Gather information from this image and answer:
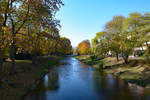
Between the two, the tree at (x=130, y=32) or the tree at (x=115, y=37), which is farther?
the tree at (x=115, y=37)

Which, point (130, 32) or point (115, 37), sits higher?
point (130, 32)

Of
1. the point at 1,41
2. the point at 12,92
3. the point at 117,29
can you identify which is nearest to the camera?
the point at 1,41

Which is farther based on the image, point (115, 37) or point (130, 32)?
point (115, 37)

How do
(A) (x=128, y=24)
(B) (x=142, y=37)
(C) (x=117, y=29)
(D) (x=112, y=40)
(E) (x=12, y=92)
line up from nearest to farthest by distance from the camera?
1. (E) (x=12, y=92)
2. (B) (x=142, y=37)
3. (A) (x=128, y=24)
4. (D) (x=112, y=40)
5. (C) (x=117, y=29)

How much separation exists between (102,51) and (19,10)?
20.6 meters

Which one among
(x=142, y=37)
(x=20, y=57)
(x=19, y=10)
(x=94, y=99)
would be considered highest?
(x=19, y=10)

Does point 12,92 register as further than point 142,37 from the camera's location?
No

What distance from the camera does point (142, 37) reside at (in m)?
19.2

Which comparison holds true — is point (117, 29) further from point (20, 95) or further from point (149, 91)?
point (20, 95)

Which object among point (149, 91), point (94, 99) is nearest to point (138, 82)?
point (149, 91)

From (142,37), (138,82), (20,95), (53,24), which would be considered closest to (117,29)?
(142,37)

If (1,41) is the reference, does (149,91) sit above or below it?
below

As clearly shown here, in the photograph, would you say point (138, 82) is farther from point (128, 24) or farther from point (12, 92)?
point (12, 92)

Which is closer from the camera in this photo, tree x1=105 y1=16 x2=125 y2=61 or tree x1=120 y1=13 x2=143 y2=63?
tree x1=120 y1=13 x2=143 y2=63
